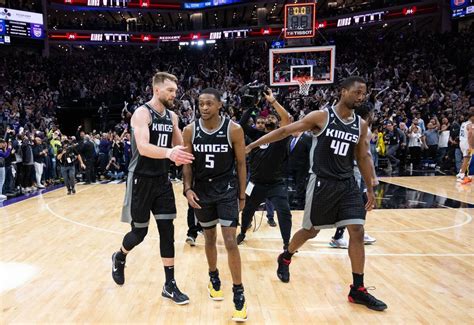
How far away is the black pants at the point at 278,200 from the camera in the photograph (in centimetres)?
488

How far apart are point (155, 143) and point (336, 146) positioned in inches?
64.9

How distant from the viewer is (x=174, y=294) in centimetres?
363

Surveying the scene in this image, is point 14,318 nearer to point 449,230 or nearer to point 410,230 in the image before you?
point 410,230

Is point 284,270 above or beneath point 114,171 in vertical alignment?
above

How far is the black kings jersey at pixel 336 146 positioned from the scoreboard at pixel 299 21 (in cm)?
1306

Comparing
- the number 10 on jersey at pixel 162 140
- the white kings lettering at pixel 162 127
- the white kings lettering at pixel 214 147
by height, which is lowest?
the white kings lettering at pixel 214 147

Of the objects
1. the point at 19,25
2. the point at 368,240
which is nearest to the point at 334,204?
the point at 368,240

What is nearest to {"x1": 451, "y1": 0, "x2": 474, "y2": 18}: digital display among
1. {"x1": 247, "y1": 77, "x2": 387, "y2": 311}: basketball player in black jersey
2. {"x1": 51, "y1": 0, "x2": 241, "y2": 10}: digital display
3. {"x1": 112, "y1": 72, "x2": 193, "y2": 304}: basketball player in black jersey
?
{"x1": 51, "y1": 0, "x2": 241, "y2": 10}: digital display

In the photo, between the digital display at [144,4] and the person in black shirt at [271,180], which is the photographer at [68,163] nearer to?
the person in black shirt at [271,180]

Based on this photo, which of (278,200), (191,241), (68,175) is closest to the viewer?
(278,200)

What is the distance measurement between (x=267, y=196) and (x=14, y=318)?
2.96 m

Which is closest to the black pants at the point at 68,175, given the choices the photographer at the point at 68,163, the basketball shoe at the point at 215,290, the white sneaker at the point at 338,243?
the photographer at the point at 68,163

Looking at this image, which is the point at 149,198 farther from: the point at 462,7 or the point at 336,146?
the point at 462,7

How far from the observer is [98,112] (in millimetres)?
22719
